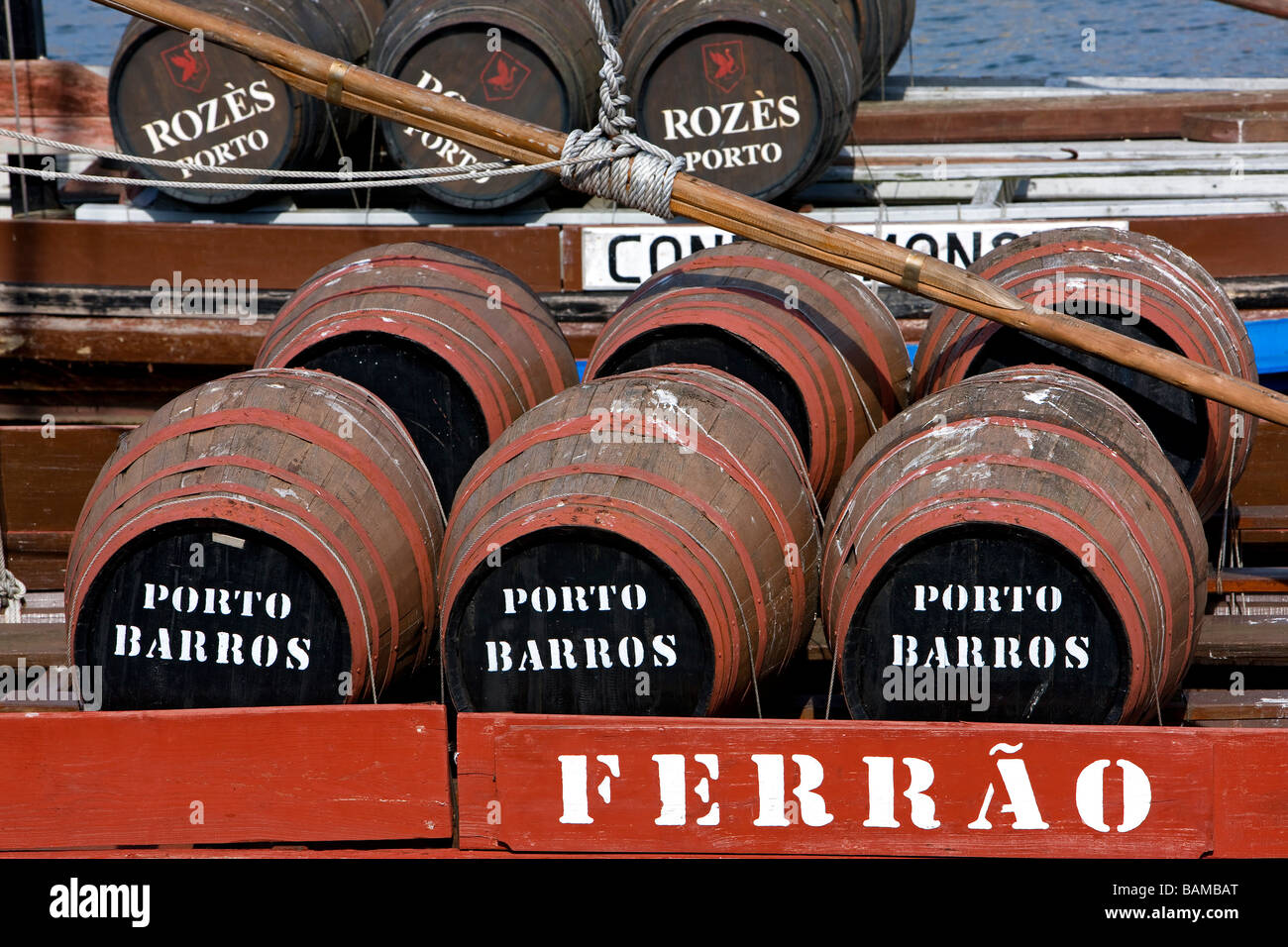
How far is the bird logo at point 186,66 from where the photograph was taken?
7.86 metres

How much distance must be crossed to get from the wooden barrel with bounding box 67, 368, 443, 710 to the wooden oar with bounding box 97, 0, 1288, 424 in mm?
1112

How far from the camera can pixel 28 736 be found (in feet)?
14.2

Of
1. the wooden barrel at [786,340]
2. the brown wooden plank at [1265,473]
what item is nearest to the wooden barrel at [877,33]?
the brown wooden plank at [1265,473]

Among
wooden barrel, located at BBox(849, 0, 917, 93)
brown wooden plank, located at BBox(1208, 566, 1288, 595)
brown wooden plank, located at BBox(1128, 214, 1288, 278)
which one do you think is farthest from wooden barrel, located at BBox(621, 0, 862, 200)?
brown wooden plank, located at BBox(1208, 566, 1288, 595)

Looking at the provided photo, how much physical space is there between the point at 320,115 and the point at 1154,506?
508 cm

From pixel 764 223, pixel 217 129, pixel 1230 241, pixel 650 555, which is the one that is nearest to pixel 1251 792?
pixel 650 555

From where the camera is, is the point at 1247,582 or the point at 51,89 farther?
the point at 51,89

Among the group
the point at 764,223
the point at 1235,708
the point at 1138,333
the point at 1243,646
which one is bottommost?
the point at 1235,708

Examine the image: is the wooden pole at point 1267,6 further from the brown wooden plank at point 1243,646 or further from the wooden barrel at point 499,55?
the brown wooden plank at point 1243,646

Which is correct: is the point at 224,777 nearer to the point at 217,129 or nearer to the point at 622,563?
the point at 622,563

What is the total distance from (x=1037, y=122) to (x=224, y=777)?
7.30 metres

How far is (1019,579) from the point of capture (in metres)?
4.14

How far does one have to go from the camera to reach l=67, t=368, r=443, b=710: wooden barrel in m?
4.40

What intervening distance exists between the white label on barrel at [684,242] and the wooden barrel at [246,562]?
3286 millimetres
